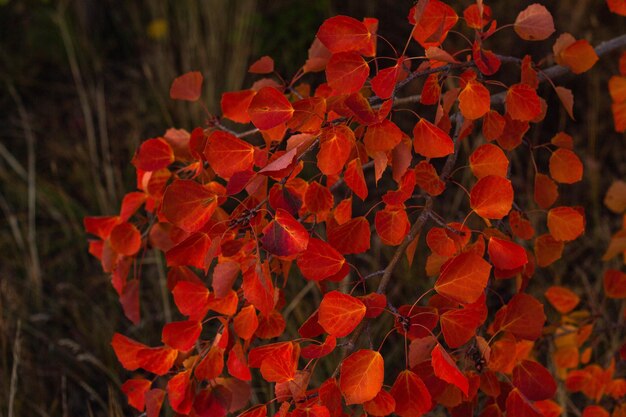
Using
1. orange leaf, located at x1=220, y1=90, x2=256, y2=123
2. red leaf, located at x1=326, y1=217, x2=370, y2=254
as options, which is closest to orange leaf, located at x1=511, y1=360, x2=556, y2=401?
red leaf, located at x1=326, y1=217, x2=370, y2=254

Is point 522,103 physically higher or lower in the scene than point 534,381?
higher

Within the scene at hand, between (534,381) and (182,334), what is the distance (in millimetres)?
454

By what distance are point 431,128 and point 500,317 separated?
261 millimetres

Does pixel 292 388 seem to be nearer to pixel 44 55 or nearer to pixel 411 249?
pixel 411 249

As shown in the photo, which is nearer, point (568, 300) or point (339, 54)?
point (339, 54)

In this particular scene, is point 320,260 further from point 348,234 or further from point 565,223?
point 565,223

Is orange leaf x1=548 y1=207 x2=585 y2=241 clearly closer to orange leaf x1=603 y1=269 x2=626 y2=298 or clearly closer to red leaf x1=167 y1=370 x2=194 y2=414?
orange leaf x1=603 y1=269 x2=626 y2=298

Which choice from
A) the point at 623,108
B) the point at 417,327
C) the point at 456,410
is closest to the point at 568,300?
the point at 623,108

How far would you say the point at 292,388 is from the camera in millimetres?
865

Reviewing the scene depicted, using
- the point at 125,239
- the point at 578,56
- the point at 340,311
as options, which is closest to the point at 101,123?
the point at 125,239

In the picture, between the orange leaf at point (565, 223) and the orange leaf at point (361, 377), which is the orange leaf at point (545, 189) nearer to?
the orange leaf at point (565, 223)

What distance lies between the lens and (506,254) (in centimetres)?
90

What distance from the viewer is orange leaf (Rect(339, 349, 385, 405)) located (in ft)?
2.71

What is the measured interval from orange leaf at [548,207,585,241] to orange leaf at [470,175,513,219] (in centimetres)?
17
